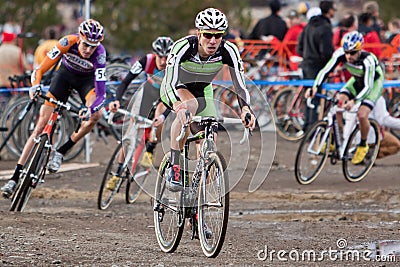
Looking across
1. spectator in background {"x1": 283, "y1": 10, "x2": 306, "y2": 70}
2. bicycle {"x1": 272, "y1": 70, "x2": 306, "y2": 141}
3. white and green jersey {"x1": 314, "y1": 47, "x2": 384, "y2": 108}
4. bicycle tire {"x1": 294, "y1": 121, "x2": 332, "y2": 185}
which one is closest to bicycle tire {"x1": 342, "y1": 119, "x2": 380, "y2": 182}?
bicycle tire {"x1": 294, "y1": 121, "x2": 332, "y2": 185}

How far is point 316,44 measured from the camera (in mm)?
18016

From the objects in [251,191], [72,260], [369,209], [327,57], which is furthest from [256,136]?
[72,260]

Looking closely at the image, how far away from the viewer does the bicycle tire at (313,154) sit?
14.7 m

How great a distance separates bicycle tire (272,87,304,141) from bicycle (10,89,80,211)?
7765 millimetres

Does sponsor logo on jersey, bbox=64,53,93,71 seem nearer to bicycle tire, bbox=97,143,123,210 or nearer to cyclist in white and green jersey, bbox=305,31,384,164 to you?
bicycle tire, bbox=97,143,123,210

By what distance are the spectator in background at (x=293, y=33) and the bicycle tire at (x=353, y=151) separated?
5543 millimetres

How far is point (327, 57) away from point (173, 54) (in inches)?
358

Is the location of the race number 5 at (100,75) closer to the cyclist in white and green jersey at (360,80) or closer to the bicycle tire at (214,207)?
the cyclist in white and green jersey at (360,80)

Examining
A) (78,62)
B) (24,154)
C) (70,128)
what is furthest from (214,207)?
(70,128)

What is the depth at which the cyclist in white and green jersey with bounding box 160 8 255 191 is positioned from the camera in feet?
29.9

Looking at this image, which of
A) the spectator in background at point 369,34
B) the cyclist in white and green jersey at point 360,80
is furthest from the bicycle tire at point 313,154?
the spectator in background at point 369,34

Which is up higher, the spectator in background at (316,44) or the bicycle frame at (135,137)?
the spectator in background at (316,44)

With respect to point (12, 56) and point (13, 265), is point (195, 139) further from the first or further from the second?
point (12, 56)

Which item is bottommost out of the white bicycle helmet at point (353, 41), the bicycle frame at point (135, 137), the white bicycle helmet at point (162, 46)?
the bicycle frame at point (135, 137)
